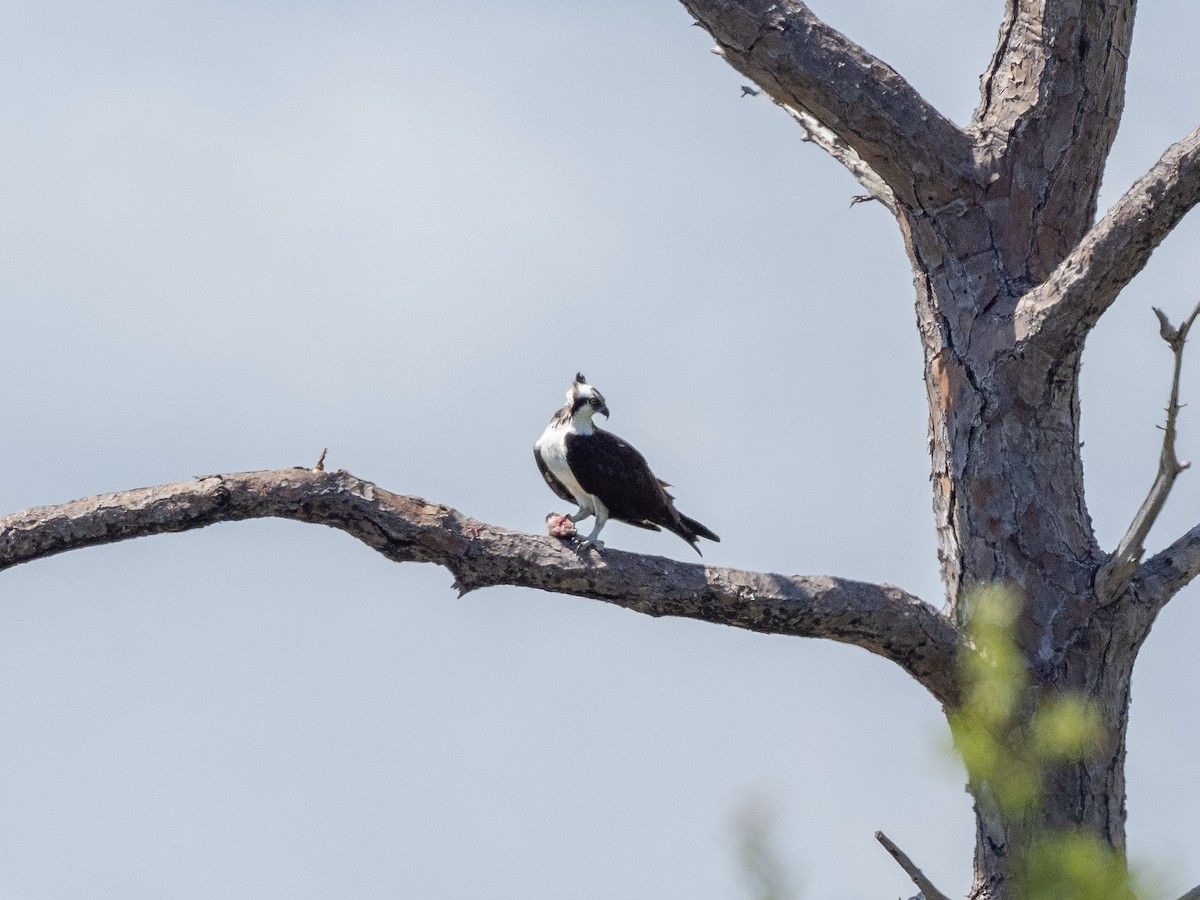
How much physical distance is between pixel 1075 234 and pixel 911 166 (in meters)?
1.00

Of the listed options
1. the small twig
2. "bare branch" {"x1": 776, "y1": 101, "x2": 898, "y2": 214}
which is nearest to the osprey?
"bare branch" {"x1": 776, "y1": 101, "x2": 898, "y2": 214}

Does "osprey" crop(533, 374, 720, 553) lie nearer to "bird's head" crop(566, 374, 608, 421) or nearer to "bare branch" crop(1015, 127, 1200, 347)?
"bird's head" crop(566, 374, 608, 421)

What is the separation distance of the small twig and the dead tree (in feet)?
5.33

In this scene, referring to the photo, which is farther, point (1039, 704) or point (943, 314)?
point (943, 314)

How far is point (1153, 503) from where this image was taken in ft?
20.7

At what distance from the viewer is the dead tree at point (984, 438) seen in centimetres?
619

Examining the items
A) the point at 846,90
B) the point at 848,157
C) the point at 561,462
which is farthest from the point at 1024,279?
the point at 561,462

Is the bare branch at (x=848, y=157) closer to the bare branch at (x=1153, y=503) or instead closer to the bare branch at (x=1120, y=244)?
the bare branch at (x=1120, y=244)

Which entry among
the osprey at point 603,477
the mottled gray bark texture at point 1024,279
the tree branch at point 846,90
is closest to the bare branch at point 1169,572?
the mottled gray bark texture at point 1024,279

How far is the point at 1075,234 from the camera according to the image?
777 cm

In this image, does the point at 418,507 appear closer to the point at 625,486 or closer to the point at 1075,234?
the point at 625,486

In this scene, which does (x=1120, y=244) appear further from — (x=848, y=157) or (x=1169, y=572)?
(x=848, y=157)

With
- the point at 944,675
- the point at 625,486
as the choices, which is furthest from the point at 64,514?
the point at 944,675

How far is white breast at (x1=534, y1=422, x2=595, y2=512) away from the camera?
8469 millimetres
